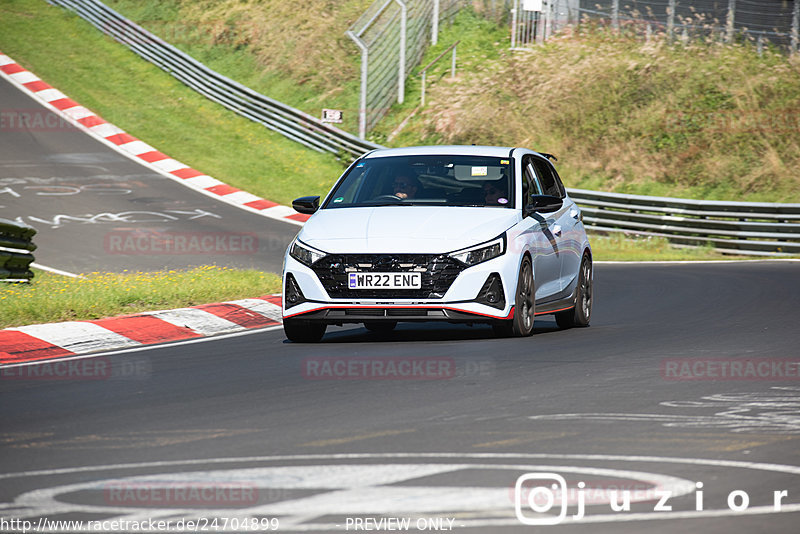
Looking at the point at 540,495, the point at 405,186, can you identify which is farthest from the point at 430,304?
the point at 540,495

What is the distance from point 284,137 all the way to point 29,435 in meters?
30.6

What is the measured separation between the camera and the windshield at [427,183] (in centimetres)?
1126

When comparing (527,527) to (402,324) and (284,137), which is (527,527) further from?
(284,137)

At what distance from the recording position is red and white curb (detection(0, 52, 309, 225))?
2858 cm

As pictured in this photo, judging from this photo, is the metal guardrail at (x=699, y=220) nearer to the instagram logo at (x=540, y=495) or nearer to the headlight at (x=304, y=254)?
the headlight at (x=304, y=254)

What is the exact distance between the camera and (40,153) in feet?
105

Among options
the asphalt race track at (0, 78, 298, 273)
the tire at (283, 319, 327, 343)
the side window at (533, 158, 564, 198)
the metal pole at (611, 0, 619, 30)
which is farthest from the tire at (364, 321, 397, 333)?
the metal pole at (611, 0, 619, 30)

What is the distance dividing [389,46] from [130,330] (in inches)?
1059

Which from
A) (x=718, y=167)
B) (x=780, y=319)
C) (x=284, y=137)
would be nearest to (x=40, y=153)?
(x=284, y=137)

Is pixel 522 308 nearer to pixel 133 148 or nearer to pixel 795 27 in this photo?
pixel 133 148

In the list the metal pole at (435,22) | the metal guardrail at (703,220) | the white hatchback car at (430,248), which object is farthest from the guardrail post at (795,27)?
the white hatchback car at (430,248)

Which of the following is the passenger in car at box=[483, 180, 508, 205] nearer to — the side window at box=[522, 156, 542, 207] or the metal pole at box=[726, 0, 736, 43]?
the side window at box=[522, 156, 542, 207]

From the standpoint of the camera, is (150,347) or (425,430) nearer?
(425,430)

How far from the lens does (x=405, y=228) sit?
10.5 metres
